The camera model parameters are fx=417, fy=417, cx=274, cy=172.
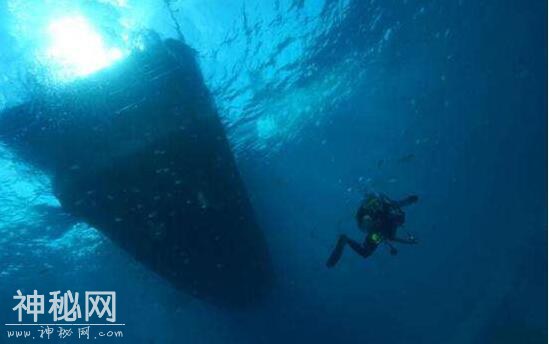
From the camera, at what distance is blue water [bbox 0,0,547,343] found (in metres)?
12.5

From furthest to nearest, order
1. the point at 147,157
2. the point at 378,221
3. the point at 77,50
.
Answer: the point at 147,157 < the point at 77,50 < the point at 378,221

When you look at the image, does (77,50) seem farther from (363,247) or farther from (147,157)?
(363,247)

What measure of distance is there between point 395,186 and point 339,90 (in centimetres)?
1918

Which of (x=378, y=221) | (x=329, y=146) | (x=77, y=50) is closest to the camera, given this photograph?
(x=378, y=221)

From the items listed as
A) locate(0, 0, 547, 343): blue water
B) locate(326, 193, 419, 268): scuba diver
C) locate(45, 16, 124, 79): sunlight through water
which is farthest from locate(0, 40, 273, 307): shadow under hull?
locate(326, 193, 419, 268): scuba diver

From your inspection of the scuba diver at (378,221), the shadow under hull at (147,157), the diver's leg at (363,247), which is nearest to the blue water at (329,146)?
the shadow under hull at (147,157)

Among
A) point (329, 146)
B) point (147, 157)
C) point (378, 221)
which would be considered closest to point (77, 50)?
point (147, 157)

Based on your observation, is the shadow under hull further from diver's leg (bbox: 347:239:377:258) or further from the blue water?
diver's leg (bbox: 347:239:377:258)

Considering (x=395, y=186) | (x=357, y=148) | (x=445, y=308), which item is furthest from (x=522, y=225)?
(x=357, y=148)

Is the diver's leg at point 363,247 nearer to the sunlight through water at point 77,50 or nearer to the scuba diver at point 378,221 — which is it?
the scuba diver at point 378,221

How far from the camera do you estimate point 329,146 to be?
73.7 feet

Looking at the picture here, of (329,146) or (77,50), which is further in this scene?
(329,146)

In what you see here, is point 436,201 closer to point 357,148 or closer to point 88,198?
point 357,148

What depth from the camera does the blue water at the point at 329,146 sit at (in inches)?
490
